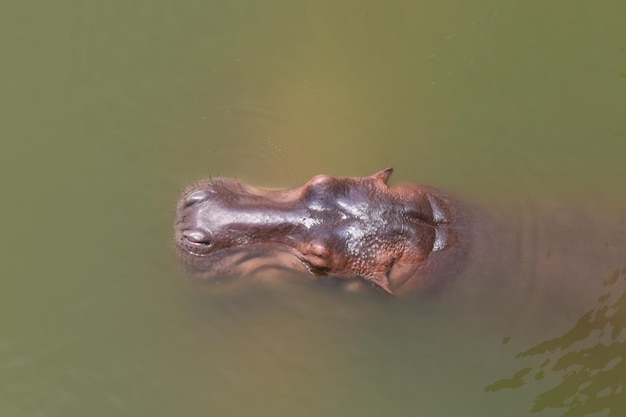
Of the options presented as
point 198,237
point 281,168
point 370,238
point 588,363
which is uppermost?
point 281,168

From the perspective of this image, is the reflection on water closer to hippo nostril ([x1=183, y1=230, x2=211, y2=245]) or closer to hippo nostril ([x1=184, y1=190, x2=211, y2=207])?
hippo nostril ([x1=183, y1=230, x2=211, y2=245])

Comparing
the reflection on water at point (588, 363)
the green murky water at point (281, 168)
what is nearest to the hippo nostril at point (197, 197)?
the green murky water at point (281, 168)

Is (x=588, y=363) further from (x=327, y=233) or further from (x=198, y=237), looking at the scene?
(x=198, y=237)

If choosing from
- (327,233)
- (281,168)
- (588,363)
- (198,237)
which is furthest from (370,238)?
(588,363)

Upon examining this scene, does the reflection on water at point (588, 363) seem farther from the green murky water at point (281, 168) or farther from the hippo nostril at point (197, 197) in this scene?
the hippo nostril at point (197, 197)

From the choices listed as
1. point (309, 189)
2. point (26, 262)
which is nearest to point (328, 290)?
point (309, 189)

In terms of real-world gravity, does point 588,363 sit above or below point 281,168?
below

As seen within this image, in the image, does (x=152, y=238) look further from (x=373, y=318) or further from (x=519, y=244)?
(x=519, y=244)
